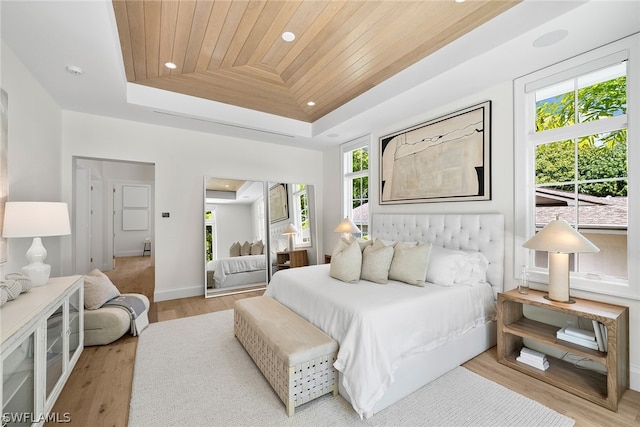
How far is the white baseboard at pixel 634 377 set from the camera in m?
1.94

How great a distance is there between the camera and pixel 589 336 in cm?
193

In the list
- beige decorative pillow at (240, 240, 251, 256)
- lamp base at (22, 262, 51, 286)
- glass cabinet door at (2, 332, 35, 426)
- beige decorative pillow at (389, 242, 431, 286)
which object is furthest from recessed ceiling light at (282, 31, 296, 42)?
beige decorative pillow at (240, 240, 251, 256)

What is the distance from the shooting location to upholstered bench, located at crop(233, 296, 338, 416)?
1.70 m

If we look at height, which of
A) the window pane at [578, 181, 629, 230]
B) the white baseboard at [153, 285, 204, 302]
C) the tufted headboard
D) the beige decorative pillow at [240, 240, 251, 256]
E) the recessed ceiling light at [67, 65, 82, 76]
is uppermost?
the recessed ceiling light at [67, 65, 82, 76]

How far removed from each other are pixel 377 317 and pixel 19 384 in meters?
1.98

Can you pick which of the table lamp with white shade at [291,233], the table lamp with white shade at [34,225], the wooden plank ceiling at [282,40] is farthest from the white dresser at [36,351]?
the table lamp with white shade at [291,233]

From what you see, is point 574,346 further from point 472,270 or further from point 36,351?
point 36,351

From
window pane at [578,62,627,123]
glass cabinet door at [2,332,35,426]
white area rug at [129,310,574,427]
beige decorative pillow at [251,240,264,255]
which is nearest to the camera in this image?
glass cabinet door at [2,332,35,426]

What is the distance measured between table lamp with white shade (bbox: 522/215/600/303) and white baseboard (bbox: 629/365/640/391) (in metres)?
0.57

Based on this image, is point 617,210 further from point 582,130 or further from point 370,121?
point 370,121

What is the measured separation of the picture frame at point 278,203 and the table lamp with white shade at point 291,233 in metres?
0.18

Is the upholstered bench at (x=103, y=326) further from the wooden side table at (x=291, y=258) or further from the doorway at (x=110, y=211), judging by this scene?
the wooden side table at (x=291, y=258)

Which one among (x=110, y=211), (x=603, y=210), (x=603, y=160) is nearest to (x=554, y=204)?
(x=603, y=210)

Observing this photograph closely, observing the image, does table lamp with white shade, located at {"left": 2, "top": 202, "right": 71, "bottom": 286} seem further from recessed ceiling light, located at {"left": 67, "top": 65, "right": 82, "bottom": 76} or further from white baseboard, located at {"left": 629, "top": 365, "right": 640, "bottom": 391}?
white baseboard, located at {"left": 629, "top": 365, "right": 640, "bottom": 391}
